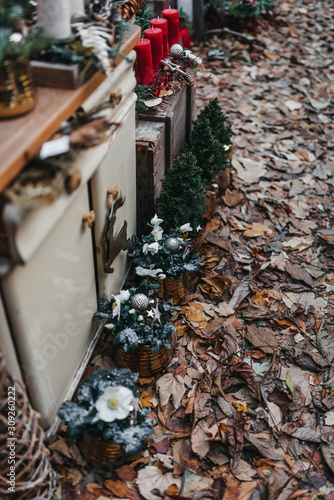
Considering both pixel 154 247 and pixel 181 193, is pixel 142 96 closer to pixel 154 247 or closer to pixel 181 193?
pixel 181 193

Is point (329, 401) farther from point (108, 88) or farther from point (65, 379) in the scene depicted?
point (108, 88)

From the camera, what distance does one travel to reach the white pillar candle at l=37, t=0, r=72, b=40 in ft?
4.45

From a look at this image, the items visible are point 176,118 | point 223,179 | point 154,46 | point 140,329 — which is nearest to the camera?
point 140,329

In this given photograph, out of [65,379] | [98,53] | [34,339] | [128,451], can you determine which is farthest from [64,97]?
[128,451]

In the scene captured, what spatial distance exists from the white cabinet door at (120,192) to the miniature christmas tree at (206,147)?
615 millimetres

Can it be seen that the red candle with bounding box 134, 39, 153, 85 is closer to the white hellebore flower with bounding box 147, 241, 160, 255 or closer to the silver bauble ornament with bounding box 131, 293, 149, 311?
the white hellebore flower with bounding box 147, 241, 160, 255

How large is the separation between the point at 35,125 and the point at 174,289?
1.29 meters

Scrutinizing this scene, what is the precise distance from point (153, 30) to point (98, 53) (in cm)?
130

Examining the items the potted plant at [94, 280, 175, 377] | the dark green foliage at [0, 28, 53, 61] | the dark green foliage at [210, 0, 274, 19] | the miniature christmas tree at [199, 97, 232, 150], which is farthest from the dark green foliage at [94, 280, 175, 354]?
the dark green foliage at [210, 0, 274, 19]

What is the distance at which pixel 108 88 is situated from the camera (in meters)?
1.64

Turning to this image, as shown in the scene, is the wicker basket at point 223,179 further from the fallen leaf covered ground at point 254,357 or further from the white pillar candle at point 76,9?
the white pillar candle at point 76,9

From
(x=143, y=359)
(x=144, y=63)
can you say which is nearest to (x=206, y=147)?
(x=144, y=63)

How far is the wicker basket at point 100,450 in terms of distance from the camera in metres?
1.61

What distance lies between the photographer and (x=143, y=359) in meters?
1.93
